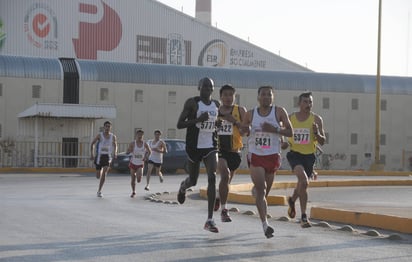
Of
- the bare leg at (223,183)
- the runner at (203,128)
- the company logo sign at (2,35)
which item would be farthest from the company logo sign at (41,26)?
the runner at (203,128)

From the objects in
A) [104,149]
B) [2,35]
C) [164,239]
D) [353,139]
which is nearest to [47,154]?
[353,139]

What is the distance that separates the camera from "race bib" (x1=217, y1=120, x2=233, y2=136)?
37.6 ft

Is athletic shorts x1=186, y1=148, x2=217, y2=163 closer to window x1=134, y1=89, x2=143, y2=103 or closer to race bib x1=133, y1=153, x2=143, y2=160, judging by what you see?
race bib x1=133, y1=153, x2=143, y2=160

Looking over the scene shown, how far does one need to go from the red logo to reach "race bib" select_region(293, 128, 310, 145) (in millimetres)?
61820

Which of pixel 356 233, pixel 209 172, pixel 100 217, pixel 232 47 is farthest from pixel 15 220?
pixel 232 47

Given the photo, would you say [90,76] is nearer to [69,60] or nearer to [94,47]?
[69,60]

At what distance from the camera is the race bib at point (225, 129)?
11.4 metres

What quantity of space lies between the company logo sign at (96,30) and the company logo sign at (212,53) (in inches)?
361

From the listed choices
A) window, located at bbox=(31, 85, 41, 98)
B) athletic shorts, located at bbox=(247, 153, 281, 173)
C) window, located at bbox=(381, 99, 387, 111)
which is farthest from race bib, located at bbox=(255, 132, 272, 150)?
window, located at bbox=(381, 99, 387, 111)

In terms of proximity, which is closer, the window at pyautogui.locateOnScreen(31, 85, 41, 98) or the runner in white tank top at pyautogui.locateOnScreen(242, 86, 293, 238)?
the runner in white tank top at pyautogui.locateOnScreen(242, 86, 293, 238)

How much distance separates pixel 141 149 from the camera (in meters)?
20.4

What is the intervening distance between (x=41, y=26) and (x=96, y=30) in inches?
199

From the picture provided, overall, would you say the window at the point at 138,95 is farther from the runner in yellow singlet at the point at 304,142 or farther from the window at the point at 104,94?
the runner in yellow singlet at the point at 304,142

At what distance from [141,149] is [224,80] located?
3165 centimetres
